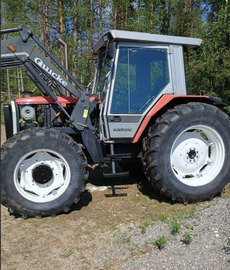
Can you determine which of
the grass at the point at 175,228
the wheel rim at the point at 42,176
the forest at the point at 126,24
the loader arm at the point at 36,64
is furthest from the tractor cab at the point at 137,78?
the forest at the point at 126,24

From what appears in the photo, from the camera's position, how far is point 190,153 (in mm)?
4141

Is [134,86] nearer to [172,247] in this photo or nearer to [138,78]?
[138,78]

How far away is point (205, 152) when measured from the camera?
4.20 meters

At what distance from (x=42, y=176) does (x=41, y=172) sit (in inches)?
2.3

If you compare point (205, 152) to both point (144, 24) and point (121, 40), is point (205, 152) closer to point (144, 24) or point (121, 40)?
point (121, 40)

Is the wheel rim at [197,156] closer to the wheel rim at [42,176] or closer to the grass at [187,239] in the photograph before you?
the grass at [187,239]

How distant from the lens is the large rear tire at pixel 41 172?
11.1 ft

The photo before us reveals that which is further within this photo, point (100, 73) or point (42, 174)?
point (100, 73)

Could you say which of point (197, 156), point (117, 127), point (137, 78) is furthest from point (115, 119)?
point (197, 156)

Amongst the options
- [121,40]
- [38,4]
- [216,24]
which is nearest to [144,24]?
[216,24]

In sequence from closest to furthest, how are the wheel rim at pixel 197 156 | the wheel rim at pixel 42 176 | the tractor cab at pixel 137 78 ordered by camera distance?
the wheel rim at pixel 42 176 < the tractor cab at pixel 137 78 < the wheel rim at pixel 197 156

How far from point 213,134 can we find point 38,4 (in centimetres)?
768

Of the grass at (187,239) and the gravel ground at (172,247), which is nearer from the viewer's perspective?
the gravel ground at (172,247)

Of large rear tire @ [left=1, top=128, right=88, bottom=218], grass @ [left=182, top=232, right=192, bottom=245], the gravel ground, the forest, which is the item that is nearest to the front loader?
large rear tire @ [left=1, top=128, right=88, bottom=218]
